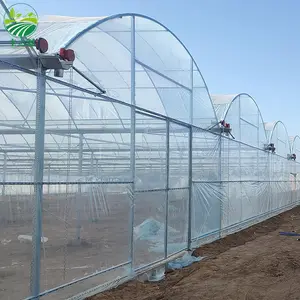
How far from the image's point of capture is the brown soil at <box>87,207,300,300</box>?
716 centimetres

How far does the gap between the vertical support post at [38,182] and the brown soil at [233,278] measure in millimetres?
1442

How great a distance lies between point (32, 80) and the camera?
6941 millimetres

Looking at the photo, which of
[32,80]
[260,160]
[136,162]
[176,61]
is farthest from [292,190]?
[32,80]

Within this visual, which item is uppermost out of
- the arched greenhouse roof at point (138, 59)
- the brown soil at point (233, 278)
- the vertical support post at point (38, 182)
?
the arched greenhouse roof at point (138, 59)

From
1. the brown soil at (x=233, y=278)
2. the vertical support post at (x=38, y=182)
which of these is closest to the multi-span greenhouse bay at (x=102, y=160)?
the vertical support post at (x=38, y=182)

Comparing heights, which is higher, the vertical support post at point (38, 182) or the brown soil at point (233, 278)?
the vertical support post at point (38, 182)

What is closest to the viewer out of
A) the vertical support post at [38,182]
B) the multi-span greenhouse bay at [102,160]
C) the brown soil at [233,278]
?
the vertical support post at [38,182]

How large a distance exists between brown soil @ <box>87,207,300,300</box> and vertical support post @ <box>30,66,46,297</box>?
1.44 meters

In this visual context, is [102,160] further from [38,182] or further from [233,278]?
[233,278]

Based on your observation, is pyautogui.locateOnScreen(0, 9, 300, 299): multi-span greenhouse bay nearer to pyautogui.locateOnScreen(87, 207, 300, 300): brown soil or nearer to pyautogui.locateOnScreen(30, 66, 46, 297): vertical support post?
pyautogui.locateOnScreen(30, 66, 46, 297): vertical support post

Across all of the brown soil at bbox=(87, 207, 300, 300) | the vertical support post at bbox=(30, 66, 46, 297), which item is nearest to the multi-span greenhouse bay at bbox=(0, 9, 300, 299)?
the vertical support post at bbox=(30, 66, 46, 297)

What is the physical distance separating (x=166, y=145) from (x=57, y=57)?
13.5 ft

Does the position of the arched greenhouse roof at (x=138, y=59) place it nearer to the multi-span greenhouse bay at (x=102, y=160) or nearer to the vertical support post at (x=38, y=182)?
the multi-span greenhouse bay at (x=102, y=160)

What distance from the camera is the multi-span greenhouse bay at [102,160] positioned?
573 cm
